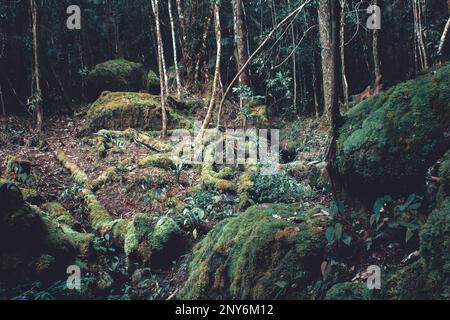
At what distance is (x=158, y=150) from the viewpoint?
1096cm

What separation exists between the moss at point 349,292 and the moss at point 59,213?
5286 mm

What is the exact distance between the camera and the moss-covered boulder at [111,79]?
1561cm

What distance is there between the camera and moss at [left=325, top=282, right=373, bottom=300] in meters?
3.50

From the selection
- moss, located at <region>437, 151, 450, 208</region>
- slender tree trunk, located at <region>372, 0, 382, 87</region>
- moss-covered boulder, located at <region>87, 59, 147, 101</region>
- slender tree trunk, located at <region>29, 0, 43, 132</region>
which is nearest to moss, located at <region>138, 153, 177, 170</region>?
slender tree trunk, located at <region>29, 0, 43, 132</region>

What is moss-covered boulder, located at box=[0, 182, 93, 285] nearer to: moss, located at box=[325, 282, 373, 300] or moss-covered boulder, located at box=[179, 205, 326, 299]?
moss-covered boulder, located at box=[179, 205, 326, 299]

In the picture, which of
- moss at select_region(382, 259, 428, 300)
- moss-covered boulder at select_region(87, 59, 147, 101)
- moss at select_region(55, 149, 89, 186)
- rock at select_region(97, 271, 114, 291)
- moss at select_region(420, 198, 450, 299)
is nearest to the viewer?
moss at select_region(420, 198, 450, 299)

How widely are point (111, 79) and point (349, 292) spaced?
14100 millimetres

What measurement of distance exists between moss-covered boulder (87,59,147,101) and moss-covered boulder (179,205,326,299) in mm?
11902

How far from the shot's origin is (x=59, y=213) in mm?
7531

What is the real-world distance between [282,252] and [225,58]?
46.1 feet

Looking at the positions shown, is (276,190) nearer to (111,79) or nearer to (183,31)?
(111,79)

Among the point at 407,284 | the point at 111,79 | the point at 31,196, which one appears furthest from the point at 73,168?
the point at 407,284
